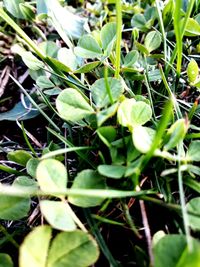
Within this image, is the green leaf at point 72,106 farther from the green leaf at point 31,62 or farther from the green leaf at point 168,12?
the green leaf at point 168,12

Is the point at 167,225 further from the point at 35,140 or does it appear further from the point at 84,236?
the point at 35,140

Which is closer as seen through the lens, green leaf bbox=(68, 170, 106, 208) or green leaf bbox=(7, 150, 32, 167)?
green leaf bbox=(68, 170, 106, 208)

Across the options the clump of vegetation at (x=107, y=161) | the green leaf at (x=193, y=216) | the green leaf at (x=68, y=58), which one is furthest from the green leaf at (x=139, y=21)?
the green leaf at (x=193, y=216)

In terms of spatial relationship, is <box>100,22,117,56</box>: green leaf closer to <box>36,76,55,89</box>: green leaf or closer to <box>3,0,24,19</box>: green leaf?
<box>36,76,55,89</box>: green leaf

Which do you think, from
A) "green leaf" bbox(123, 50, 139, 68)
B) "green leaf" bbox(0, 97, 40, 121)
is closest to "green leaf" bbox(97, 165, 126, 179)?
"green leaf" bbox(123, 50, 139, 68)

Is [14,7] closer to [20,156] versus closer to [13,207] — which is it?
[20,156]

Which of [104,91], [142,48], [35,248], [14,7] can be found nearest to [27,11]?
[14,7]

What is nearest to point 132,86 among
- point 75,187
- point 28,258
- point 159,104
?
point 159,104
